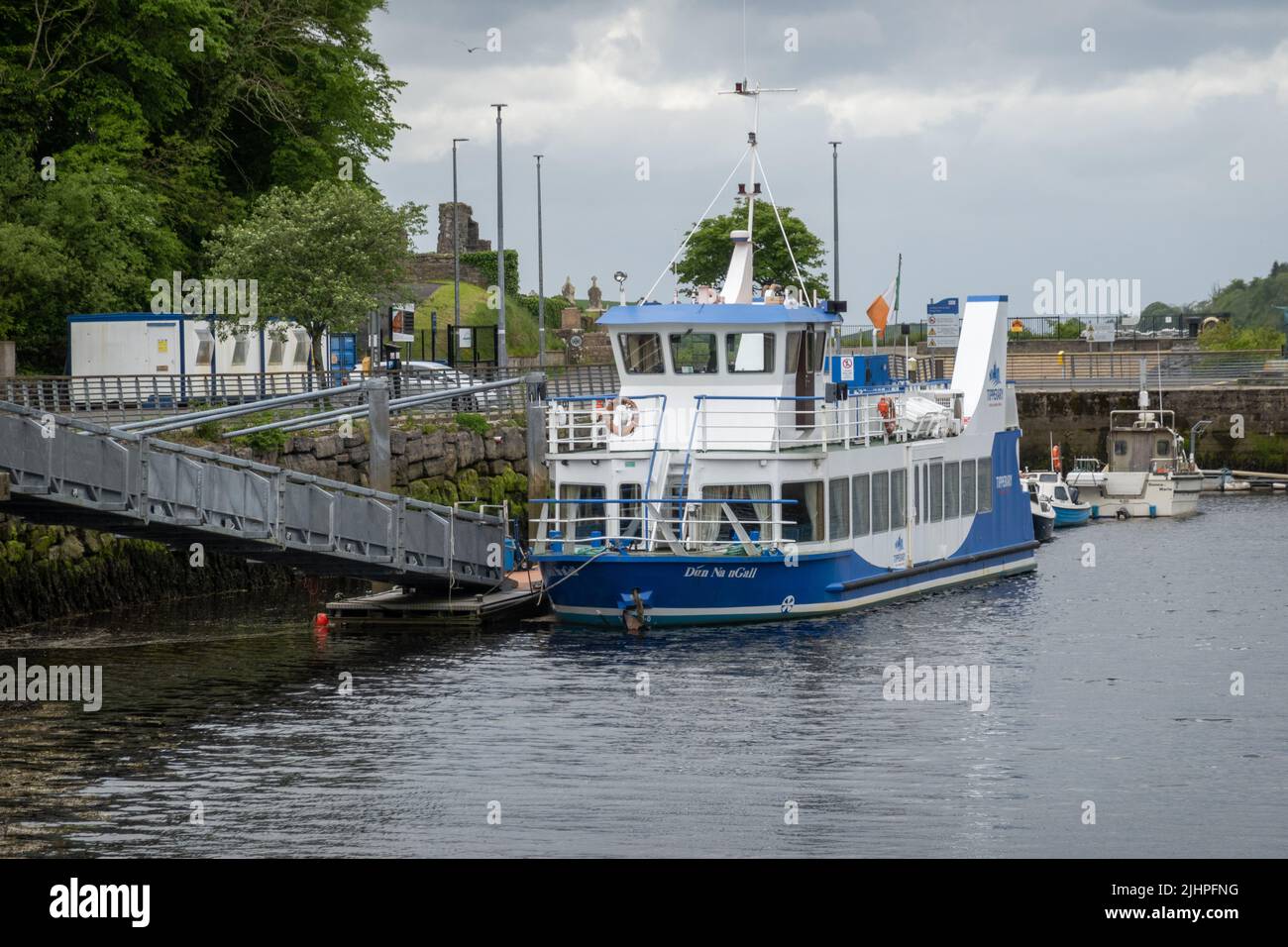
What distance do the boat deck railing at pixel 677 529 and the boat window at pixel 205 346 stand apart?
2357 centimetres

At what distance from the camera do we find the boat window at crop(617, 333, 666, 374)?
38656 mm

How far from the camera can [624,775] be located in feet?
82.8

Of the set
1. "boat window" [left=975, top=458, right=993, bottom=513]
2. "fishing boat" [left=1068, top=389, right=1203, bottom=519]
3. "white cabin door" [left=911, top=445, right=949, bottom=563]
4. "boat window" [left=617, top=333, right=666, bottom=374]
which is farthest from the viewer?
"fishing boat" [left=1068, top=389, right=1203, bottom=519]

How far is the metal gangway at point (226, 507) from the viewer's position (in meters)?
30.6

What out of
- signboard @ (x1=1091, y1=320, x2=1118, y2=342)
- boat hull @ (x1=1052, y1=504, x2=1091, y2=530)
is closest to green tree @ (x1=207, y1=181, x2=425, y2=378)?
boat hull @ (x1=1052, y1=504, x2=1091, y2=530)

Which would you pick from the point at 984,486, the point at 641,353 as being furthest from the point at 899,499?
the point at 641,353

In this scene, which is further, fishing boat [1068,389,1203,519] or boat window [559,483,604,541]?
fishing boat [1068,389,1203,519]

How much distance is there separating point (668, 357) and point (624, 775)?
14.7 meters

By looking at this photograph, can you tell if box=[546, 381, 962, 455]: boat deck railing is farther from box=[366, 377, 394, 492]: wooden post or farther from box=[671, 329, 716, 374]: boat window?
box=[366, 377, 394, 492]: wooden post

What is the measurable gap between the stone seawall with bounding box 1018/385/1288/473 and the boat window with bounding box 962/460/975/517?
36.8m

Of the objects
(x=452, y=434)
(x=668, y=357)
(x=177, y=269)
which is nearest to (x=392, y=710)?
(x=668, y=357)

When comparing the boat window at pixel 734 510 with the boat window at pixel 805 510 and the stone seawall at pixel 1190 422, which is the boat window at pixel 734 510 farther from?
the stone seawall at pixel 1190 422

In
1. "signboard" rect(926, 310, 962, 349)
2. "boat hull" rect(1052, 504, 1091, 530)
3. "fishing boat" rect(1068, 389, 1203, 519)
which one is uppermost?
"signboard" rect(926, 310, 962, 349)
